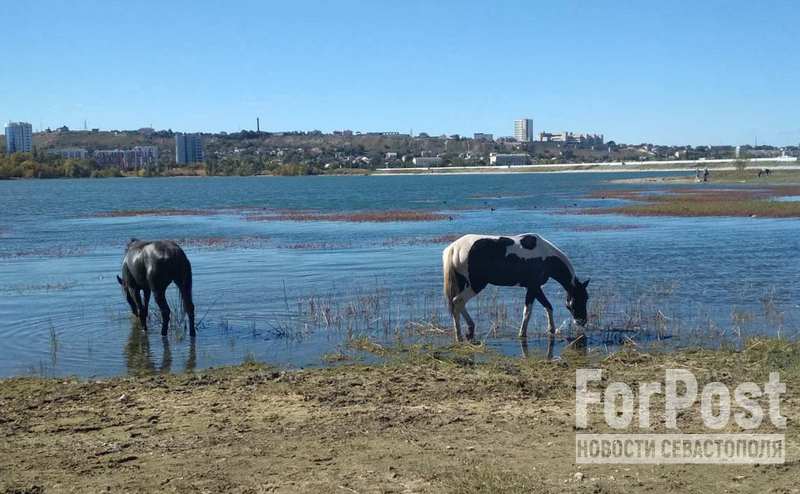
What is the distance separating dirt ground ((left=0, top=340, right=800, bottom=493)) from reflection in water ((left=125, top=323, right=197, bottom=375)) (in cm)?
140

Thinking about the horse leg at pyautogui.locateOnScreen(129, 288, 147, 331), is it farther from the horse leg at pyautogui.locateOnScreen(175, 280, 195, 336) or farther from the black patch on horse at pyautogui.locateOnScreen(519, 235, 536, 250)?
the black patch on horse at pyautogui.locateOnScreen(519, 235, 536, 250)

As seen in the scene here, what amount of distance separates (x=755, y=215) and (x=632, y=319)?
34.0 meters

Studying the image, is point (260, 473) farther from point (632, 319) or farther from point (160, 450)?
point (632, 319)

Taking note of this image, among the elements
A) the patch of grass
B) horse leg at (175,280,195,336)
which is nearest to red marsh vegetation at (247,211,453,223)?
horse leg at (175,280,195,336)

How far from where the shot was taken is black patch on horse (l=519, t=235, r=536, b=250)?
1586 centimetres

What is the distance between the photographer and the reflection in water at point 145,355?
1388 centimetres

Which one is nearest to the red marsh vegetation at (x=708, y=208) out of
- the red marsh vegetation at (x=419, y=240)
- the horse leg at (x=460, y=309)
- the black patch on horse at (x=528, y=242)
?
the red marsh vegetation at (x=419, y=240)

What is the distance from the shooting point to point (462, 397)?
10508 mm

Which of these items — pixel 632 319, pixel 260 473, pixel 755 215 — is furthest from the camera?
pixel 755 215

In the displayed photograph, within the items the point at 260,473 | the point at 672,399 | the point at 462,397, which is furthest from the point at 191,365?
the point at 672,399

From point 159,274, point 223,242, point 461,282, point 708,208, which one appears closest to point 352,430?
point 461,282

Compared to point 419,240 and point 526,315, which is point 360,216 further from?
point 526,315

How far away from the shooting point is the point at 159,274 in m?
16.8

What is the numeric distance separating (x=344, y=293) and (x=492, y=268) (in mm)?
7047
